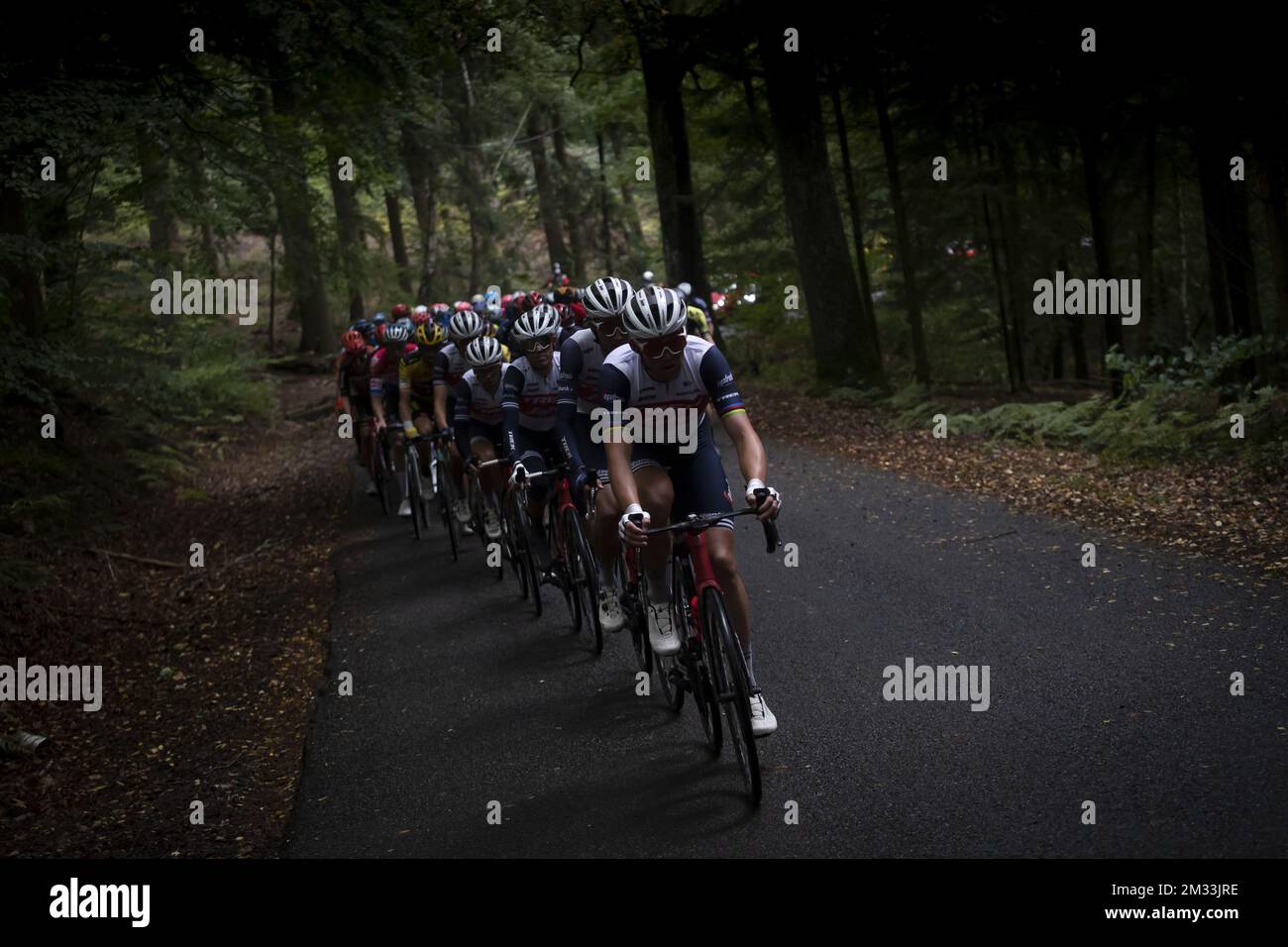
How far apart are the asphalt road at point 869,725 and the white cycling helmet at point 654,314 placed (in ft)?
7.56

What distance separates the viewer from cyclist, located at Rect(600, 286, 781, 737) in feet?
20.0

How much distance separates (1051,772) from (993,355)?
2720 cm

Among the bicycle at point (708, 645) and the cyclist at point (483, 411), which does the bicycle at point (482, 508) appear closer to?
the cyclist at point (483, 411)

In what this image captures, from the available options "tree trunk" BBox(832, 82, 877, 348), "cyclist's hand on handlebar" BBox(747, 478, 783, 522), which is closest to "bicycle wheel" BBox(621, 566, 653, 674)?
"cyclist's hand on handlebar" BBox(747, 478, 783, 522)

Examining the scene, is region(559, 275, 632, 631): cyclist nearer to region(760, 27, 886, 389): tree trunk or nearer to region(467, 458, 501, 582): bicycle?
region(467, 458, 501, 582): bicycle

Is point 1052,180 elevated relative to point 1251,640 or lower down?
elevated

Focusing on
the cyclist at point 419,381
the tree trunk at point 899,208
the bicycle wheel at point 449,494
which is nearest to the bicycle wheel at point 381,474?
the cyclist at point 419,381

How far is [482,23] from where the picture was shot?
16.5m

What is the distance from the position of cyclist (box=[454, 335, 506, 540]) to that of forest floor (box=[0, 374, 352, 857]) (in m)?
2.01

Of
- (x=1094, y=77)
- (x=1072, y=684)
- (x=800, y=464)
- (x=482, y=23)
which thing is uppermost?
(x=482, y=23)

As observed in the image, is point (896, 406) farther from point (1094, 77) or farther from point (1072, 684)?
point (1072, 684)

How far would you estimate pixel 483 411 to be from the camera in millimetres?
11219
